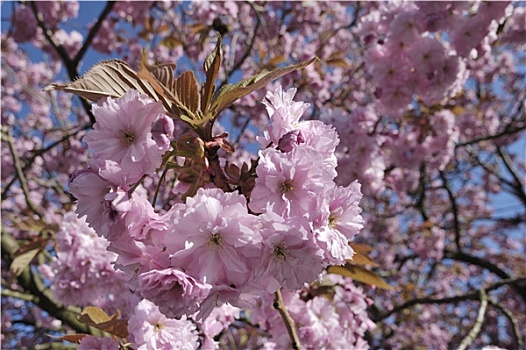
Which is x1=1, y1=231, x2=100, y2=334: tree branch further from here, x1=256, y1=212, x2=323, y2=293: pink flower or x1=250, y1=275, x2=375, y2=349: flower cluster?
x1=256, y1=212, x2=323, y2=293: pink flower

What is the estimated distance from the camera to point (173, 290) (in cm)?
84

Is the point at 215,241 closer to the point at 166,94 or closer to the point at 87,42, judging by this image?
the point at 166,94

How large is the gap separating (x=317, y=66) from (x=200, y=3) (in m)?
1.09

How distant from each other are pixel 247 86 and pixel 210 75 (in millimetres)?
97

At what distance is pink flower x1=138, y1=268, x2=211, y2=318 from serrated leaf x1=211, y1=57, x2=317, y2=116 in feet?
1.16

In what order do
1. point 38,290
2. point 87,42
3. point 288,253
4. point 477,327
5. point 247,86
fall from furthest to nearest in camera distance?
point 87,42 → point 38,290 → point 477,327 → point 247,86 → point 288,253

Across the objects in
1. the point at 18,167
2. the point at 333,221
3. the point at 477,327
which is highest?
the point at 18,167

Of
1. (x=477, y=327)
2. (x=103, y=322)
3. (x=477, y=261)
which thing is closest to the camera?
(x=103, y=322)

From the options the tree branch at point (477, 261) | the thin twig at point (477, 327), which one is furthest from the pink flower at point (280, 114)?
the tree branch at point (477, 261)

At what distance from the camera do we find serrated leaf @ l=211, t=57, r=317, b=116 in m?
0.92

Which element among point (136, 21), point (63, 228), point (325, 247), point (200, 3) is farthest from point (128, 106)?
point (136, 21)

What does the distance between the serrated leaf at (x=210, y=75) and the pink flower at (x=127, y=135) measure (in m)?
0.12

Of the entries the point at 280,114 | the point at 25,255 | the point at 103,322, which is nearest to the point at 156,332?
the point at 103,322

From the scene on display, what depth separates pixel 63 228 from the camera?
2084 millimetres
